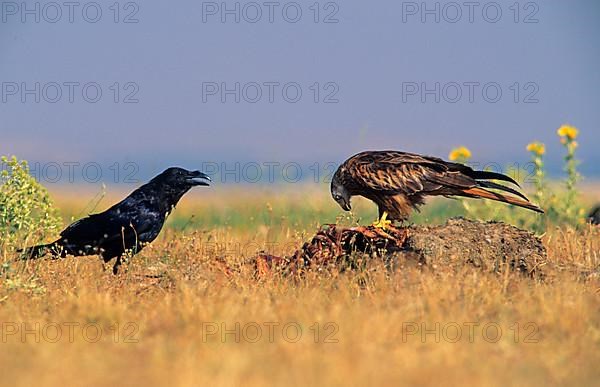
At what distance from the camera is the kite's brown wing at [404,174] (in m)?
9.36

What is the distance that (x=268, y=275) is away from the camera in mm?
8766

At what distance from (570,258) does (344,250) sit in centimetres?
257

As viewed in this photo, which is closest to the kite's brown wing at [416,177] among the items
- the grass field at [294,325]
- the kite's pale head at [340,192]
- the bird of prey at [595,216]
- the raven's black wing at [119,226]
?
the kite's pale head at [340,192]

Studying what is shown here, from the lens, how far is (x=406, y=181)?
939cm

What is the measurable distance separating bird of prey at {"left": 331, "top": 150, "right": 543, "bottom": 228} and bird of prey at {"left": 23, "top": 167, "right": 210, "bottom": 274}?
64.1 inches

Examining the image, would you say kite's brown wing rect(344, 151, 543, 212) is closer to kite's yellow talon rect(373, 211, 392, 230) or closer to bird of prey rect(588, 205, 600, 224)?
kite's yellow talon rect(373, 211, 392, 230)

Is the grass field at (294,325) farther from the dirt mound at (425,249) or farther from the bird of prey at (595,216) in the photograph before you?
the bird of prey at (595,216)

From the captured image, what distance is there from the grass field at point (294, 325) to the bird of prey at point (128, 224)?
18 centimetres

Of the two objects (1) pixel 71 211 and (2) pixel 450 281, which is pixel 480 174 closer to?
(2) pixel 450 281

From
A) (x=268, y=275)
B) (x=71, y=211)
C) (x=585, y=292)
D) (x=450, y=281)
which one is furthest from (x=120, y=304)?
(x=71, y=211)

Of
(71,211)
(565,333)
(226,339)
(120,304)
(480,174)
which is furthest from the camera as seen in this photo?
(71,211)

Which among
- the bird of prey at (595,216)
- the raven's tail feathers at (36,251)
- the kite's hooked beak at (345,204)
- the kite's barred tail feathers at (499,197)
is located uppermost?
the kite's barred tail feathers at (499,197)

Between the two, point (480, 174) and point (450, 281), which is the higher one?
point (480, 174)

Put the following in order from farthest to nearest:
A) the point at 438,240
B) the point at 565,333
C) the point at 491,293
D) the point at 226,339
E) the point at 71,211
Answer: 1. the point at 71,211
2. the point at 438,240
3. the point at 491,293
4. the point at 565,333
5. the point at 226,339
